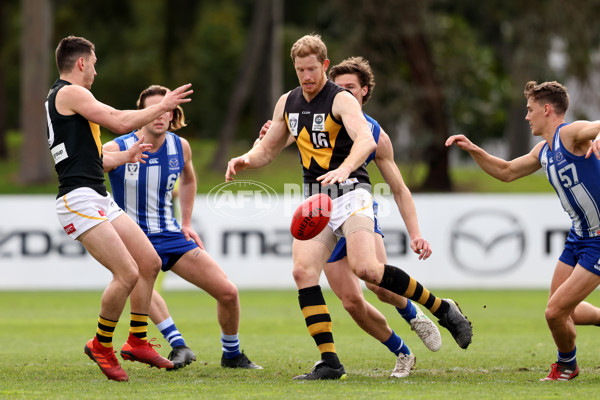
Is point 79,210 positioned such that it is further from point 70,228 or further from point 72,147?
point 72,147

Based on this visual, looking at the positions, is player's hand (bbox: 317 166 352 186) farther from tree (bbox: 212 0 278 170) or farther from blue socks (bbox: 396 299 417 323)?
tree (bbox: 212 0 278 170)

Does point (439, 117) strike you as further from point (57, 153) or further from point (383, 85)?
point (57, 153)

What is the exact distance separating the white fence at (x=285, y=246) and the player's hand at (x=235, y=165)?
8752 mm

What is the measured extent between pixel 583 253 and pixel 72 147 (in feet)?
12.1

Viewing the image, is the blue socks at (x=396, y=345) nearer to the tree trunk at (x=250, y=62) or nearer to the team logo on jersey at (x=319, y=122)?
the team logo on jersey at (x=319, y=122)

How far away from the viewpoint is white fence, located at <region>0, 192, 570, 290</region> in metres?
15.5

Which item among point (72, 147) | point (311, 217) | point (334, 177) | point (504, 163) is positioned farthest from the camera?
point (504, 163)

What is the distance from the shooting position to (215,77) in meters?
41.7

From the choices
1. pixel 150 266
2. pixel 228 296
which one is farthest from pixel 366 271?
pixel 150 266

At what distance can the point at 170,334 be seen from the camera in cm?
766

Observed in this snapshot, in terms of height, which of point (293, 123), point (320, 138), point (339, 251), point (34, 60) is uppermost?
point (34, 60)

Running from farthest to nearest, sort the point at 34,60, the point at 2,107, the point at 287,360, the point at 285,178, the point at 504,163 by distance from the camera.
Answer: the point at 2,107 → the point at 285,178 → the point at 34,60 → the point at 287,360 → the point at 504,163

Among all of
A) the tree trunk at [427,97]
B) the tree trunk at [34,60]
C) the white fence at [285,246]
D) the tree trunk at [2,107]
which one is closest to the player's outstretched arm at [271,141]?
the white fence at [285,246]

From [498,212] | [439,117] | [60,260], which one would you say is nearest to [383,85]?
[439,117]
